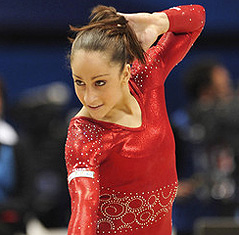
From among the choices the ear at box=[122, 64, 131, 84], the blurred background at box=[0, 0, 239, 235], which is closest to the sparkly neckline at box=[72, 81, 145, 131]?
the ear at box=[122, 64, 131, 84]

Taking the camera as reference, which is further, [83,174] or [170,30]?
[170,30]

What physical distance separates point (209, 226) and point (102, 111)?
1259 mm

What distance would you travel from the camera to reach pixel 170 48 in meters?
1.85

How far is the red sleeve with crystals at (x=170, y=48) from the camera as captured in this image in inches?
71.7

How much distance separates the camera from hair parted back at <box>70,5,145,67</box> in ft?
5.23

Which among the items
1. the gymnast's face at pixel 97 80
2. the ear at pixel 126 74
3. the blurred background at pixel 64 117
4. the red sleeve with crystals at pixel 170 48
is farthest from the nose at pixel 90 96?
the blurred background at pixel 64 117

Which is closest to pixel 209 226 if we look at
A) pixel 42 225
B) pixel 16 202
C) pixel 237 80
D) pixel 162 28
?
pixel 16 202

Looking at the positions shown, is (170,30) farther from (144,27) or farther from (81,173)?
(81,173)

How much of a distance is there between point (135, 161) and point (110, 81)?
0.79ft

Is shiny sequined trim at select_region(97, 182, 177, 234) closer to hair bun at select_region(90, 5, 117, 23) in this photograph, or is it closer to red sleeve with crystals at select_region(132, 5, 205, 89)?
red sleeve with crystals at select_region(132, 5, 205, 89)

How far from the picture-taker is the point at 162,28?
5.91ft

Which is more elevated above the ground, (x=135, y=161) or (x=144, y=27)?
(x=144, y=27)

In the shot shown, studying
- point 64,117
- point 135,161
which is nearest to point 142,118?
point 135,161

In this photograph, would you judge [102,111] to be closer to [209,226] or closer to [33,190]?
[209,226]
